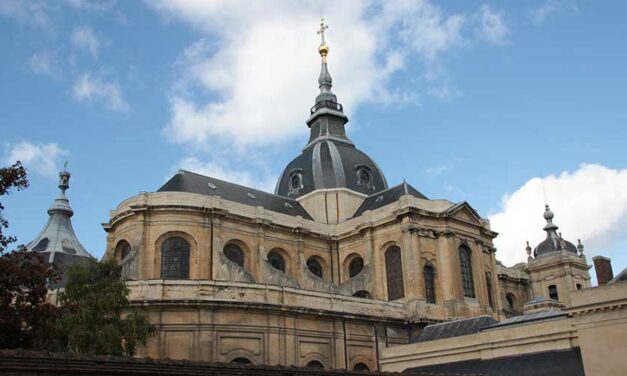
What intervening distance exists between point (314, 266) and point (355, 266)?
277 centimetres

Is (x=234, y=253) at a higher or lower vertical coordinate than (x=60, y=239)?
lower

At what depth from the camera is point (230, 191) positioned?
149ft

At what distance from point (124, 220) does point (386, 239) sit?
1619 centimetres

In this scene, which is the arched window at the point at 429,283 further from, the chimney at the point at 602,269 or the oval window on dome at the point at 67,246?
the oval window on dome at the point at 67,246

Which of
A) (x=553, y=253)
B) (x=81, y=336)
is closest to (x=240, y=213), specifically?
(x=81, y=336)

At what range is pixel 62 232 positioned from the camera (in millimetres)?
55312

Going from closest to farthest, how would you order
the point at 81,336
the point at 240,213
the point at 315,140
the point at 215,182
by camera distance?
the point at 81,336, the point at 240,213, the point at 215,182, the point at 315,140

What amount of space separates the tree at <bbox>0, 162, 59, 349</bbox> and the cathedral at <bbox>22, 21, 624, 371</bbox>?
35.3 ft

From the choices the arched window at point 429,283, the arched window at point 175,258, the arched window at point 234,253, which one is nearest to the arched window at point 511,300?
the arched window at point 429,283

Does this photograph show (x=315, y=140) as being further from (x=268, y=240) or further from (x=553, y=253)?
(x=553, y=253)

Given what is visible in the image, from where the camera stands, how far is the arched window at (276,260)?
43.2 meters

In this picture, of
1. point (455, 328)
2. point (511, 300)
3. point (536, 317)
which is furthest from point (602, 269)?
point (511, 300)

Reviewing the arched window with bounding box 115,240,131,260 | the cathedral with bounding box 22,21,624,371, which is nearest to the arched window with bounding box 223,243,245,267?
the cathedral with bounding box 22,21,624,371

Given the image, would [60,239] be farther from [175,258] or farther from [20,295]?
[20,295]
